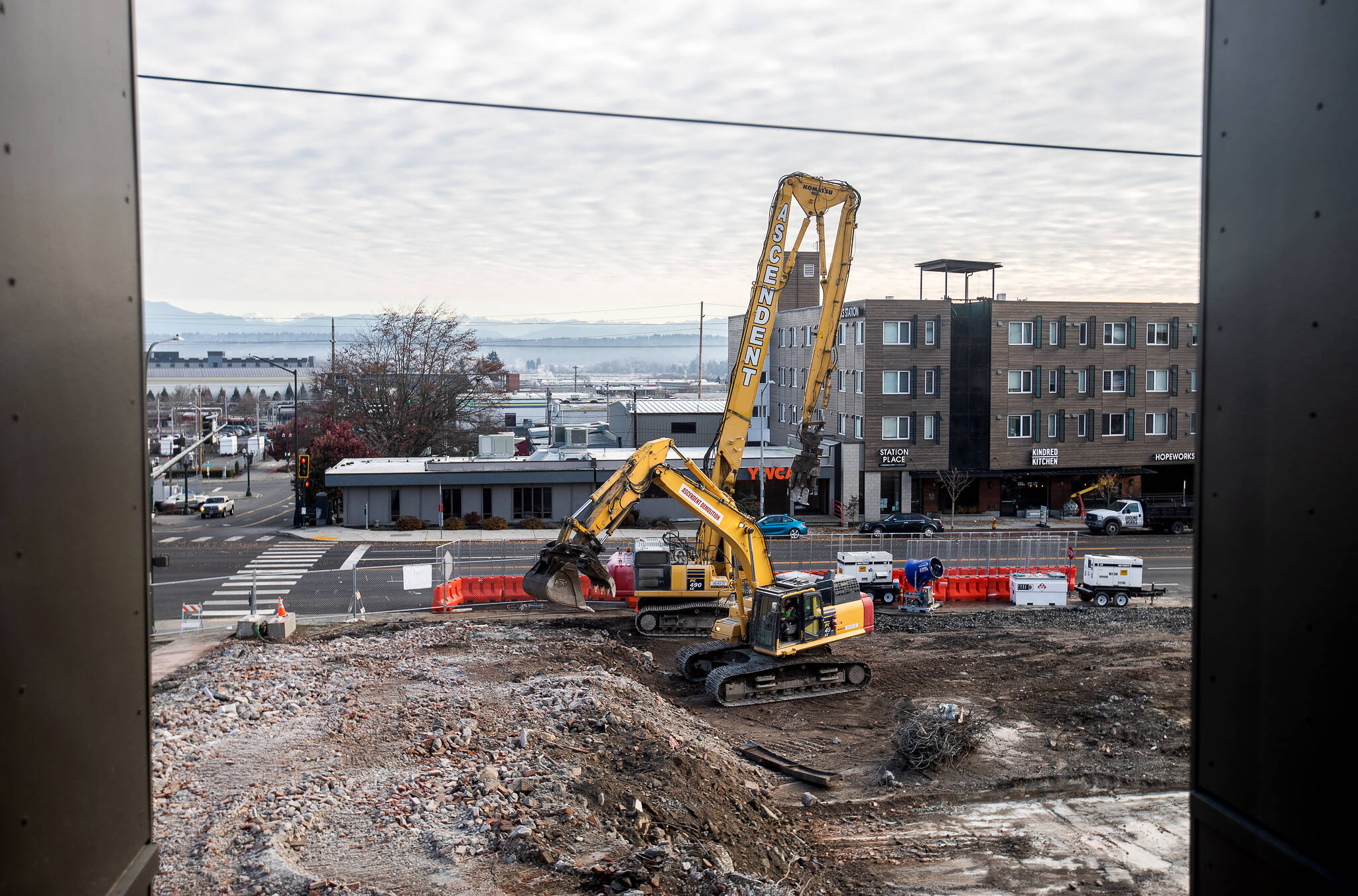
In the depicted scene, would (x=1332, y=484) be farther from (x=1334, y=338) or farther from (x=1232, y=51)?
(x=1232, y=51)

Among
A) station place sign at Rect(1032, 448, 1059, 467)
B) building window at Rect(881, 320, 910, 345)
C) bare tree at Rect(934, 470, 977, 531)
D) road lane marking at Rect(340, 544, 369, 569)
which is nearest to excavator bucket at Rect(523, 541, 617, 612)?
road lane marking at Rect(340, 544, 369, 569)

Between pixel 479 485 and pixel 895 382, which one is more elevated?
pixel 895 382

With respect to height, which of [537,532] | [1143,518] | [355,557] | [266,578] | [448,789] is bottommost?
[266,578]

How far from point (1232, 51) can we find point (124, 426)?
4710mm

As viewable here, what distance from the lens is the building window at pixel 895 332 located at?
172 ft

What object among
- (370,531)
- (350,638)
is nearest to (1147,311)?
(370,531)

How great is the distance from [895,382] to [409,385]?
1174 inches

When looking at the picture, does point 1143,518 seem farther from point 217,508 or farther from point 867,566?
point 217,508

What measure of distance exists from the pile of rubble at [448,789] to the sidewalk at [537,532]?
24.6m

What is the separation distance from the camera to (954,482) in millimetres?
51031

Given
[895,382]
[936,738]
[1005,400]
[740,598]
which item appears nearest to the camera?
[936,738]

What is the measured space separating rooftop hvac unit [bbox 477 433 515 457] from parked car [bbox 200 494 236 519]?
14.2 m

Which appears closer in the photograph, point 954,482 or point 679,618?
point 679,618

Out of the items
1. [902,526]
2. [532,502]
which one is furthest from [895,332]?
[532,502]
